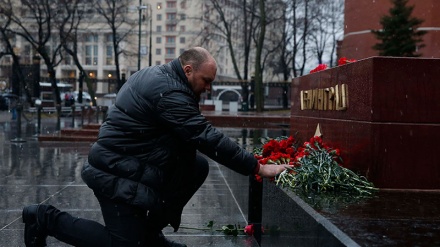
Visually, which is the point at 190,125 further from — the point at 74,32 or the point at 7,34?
the point at 74,32

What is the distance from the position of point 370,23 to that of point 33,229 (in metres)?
25.8

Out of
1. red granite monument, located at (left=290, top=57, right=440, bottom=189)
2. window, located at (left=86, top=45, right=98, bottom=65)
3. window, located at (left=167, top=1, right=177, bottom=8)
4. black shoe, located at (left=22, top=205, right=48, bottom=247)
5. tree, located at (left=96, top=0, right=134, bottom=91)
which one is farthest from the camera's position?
window, located at (left=167, top=1, right=177, bottom=8)

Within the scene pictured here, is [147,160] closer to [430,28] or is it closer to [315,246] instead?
[315,246]

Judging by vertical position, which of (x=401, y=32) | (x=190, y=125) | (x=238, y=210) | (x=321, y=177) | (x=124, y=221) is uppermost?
(x=401, y=32)

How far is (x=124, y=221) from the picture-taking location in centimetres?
392

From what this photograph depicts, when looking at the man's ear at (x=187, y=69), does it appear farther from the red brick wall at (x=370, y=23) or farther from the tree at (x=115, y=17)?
the tree at (x=115, y=17)

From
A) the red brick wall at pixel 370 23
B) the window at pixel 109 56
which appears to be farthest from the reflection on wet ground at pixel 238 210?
the window at pixel 109 56

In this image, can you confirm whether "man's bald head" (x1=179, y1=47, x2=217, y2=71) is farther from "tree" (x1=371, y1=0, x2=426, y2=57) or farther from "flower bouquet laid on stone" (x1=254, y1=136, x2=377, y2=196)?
"tree" (x1=371, y1=0, x2=426, y2=57)

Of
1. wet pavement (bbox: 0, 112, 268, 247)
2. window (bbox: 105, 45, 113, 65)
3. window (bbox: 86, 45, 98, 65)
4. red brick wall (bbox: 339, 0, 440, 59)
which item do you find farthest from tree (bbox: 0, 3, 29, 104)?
window (bbox: 86, 45, 98, 65)

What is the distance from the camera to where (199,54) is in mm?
4023

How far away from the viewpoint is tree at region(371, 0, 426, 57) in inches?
920

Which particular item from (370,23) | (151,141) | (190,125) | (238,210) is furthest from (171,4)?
(190,125)

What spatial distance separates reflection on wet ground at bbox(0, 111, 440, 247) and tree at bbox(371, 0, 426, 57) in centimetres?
1297

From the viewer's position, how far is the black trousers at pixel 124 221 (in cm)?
394
